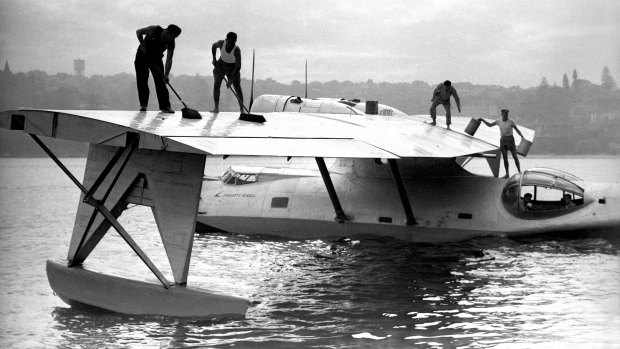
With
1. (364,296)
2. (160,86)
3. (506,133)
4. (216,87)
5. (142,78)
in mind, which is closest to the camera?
(364,296)

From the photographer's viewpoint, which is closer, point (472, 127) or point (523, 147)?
point (472, 127)

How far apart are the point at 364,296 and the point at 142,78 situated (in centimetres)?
A: 634

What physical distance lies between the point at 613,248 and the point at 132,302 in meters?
12.5

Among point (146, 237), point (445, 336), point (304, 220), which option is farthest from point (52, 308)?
point (146, 237)

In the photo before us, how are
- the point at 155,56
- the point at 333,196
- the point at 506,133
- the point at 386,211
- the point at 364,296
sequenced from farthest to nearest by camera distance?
the point at 506,133 < the point at 386,211 < the point at 333,196 < the point at 155,56 < the point at 364,296

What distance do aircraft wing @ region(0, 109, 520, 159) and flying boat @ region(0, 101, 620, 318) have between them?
0.03 m

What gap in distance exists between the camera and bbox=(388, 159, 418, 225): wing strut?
1990 centimetres

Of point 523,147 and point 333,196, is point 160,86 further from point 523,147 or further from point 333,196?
point 523,147

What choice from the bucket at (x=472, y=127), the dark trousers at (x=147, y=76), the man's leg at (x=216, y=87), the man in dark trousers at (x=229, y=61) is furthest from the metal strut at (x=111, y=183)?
the bucket at (x=472, y=127)

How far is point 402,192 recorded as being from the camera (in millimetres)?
20141

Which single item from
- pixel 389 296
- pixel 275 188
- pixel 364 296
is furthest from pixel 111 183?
pixel 275 188

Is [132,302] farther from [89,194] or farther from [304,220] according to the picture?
[304,220]

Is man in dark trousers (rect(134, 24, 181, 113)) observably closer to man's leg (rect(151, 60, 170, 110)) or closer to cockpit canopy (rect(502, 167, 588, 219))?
man's leg (rect(151, 60, 170, 110))

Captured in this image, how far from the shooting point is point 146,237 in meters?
28.0
